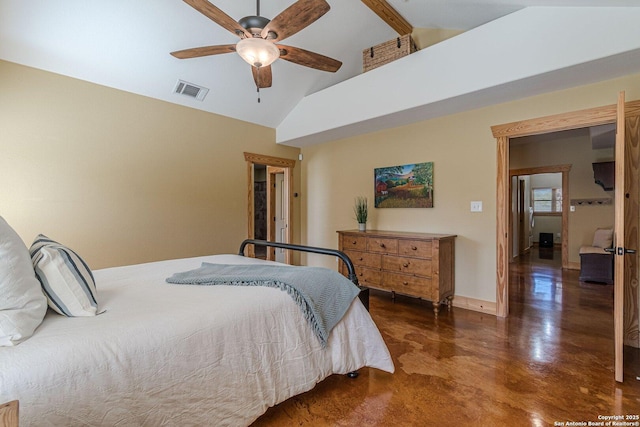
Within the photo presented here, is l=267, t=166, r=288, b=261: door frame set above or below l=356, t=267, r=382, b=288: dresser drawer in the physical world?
above

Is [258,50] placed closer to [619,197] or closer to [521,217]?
[619,197]

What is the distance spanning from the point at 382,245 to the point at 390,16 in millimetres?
2560

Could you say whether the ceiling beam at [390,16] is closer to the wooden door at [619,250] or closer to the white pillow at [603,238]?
the wooden door at [619,250]

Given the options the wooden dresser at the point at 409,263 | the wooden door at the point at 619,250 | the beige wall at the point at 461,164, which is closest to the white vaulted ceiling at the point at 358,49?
the beige wall at the point at 461,164

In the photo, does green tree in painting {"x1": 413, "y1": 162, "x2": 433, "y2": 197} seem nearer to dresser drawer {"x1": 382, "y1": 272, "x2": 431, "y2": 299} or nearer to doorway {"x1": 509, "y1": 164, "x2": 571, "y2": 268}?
dresser drawer {"x1": 382, "y1": 272, "x2": 431, "y2": 299}

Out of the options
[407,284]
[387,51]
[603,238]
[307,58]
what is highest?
[387,51]

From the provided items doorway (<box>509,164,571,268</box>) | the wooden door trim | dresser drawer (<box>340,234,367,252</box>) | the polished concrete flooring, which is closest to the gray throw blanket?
the polished concrete flooring

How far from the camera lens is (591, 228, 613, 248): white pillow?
499 cm

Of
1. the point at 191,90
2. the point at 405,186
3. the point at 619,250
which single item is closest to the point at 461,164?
the point at 405,186

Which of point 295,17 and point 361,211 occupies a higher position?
point 295,17

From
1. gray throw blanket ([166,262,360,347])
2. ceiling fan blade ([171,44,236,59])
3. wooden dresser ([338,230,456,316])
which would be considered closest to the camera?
gray throw blanket ([166,262,360,347])

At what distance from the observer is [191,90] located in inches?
141

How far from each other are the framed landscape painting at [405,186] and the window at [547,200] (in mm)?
7389

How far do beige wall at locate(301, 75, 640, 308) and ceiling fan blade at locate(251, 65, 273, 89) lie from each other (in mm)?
2083
